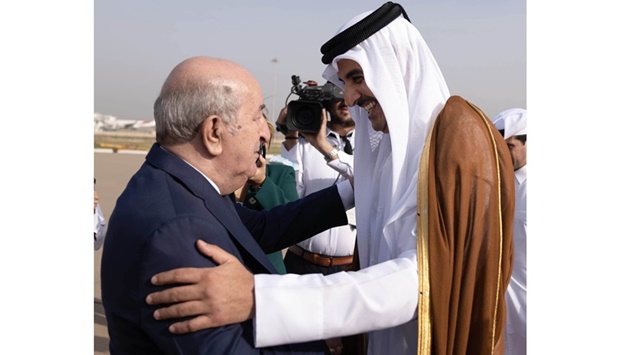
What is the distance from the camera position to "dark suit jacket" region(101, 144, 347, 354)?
166cm

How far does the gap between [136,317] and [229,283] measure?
286 millimetres

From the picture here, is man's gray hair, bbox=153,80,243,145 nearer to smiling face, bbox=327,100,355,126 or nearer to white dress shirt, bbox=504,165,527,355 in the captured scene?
white dress shirt, bbox=504,165,527,355

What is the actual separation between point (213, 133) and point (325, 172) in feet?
11.9

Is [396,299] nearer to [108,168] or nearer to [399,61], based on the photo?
[399,61]

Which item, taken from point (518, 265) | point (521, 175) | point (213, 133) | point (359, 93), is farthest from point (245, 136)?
point (521, 175)

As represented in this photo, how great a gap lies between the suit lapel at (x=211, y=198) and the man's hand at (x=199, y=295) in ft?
0.70

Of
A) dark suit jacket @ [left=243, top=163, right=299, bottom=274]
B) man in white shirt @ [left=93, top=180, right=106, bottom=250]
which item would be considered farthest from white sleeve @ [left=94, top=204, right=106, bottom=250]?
dark suit jacket @ [left=243, top=163, right=299, bottom=274]

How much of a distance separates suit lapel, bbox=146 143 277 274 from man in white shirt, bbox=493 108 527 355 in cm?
136

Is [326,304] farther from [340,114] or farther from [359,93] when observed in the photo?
[340,114]

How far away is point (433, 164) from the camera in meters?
2.06

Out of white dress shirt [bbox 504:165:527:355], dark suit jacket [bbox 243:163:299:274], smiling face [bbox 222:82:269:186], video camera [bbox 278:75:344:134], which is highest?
video camera [bbox 278:75:344:134]

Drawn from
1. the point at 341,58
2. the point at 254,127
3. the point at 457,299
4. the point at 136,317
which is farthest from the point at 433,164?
the point at 136,317

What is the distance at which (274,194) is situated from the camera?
397 cm

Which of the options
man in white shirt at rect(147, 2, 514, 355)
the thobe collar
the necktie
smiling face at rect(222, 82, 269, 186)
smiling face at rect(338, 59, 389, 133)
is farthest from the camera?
the necktie
